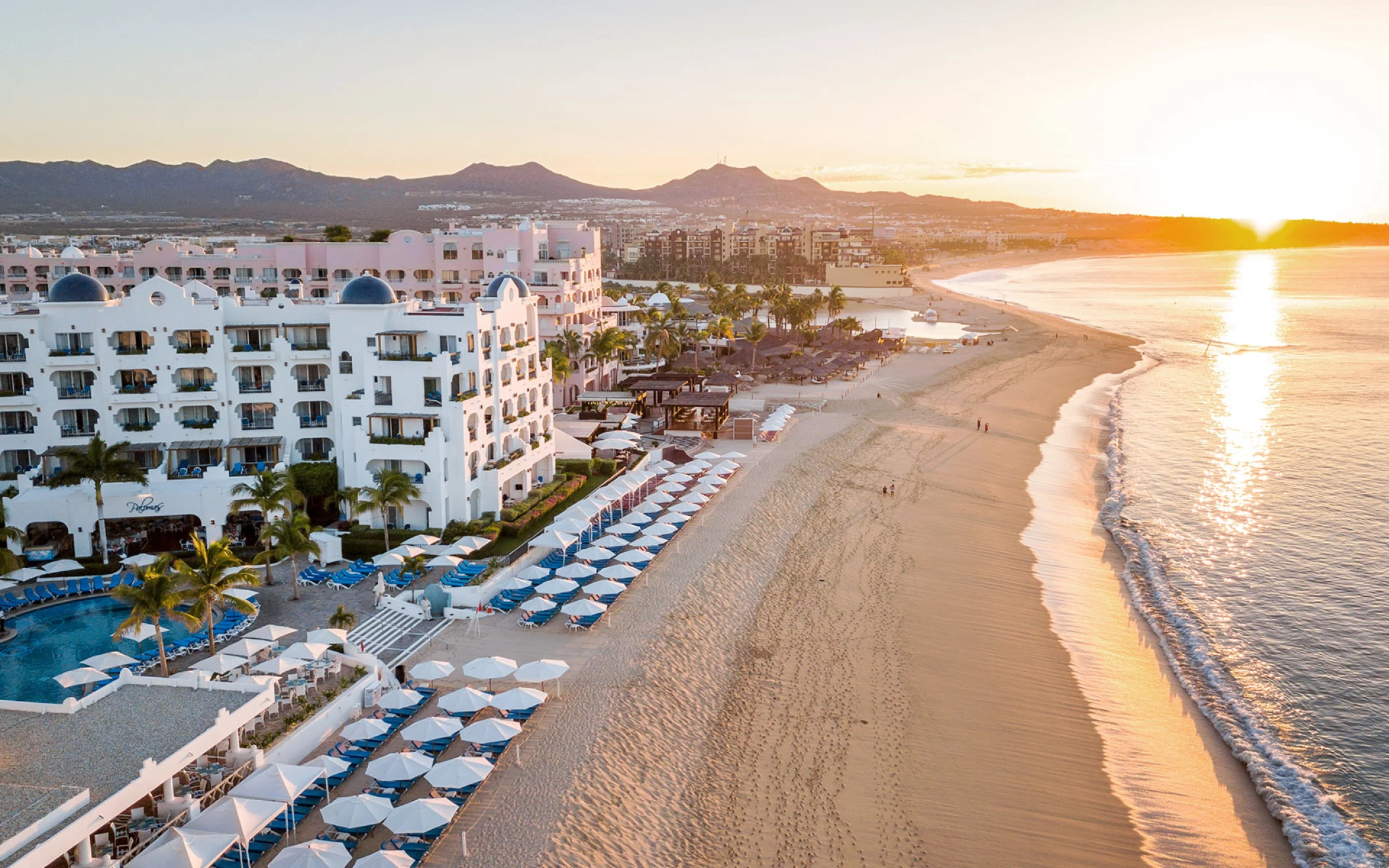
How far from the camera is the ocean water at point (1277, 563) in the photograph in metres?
25.2

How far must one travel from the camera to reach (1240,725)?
88.8 feet

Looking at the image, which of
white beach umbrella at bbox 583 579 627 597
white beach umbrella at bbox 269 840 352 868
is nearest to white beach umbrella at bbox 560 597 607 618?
white beach umbrella at bbox 583 579 627 597

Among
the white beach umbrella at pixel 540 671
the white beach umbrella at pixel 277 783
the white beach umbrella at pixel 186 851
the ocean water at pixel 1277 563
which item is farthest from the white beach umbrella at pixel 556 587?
the ocean water at pixel 1277 563

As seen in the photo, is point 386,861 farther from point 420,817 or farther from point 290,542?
point 290,542

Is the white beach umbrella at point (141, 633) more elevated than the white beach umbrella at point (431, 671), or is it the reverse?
the white beach umbrella at point (431, 671)

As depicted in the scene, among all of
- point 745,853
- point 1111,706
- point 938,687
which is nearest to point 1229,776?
point 1111,706

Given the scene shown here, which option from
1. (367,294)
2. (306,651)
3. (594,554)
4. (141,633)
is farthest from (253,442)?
(306,651)

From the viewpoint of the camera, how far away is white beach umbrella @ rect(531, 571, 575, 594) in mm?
32156

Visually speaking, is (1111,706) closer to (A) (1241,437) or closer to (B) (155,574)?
(B) (155,574)

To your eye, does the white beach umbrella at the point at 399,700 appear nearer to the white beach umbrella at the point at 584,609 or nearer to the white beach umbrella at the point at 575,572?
the white beach umbrella at the point at 584,609

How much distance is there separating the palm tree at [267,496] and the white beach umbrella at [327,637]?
8.21 metres

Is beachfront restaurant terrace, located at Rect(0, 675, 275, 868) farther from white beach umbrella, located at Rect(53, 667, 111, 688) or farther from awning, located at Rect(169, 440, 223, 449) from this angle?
awning, located at Rect(169, 440, 223, 449)

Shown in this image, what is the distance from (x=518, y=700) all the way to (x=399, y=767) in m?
3.85

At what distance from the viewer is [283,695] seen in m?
24.9
